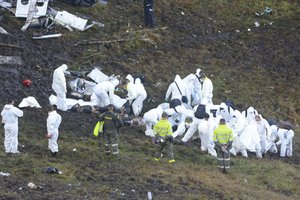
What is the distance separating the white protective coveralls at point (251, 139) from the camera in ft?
82.4

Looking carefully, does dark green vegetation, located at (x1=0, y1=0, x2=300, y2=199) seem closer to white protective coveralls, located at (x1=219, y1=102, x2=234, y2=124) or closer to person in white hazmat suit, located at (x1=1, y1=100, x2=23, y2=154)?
person in white hazmat suit, located at (x1=1, y1=100, x2=23, y2=154)

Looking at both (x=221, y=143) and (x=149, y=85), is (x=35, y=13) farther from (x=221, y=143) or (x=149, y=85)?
(x=221, y=143)

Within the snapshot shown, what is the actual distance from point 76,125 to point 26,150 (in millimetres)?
3527

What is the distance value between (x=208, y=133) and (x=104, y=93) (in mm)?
4369

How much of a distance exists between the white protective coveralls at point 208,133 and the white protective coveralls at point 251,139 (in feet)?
4.89

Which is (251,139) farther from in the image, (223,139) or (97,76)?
(97,76)

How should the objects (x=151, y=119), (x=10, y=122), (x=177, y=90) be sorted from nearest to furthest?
1. (x=10, y=122)
2. (x=151, y=119)
3. (x=177, y=90)

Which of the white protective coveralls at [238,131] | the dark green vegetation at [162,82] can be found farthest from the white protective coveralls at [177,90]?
the white protective coveralls at [238,131]

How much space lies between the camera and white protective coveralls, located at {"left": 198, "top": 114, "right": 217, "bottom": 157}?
23766mm

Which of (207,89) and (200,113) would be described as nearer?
(200,113)

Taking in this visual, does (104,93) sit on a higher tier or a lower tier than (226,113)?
higher

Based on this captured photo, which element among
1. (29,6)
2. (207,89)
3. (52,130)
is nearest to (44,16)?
(29,6)

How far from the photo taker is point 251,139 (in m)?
25.2

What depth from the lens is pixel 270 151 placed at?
1038 inches
